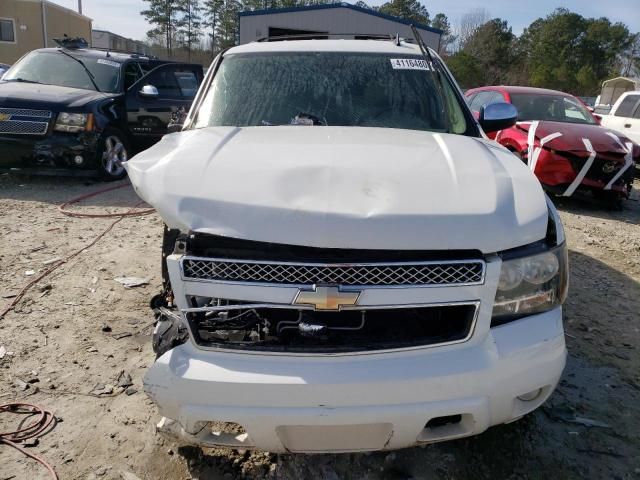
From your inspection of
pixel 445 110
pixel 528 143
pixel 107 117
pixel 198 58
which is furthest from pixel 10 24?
pixel 445 110

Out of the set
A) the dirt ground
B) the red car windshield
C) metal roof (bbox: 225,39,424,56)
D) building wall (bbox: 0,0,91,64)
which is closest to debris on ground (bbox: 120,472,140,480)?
the dirt ground

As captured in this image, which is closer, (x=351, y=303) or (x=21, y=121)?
(x=351, y=303)

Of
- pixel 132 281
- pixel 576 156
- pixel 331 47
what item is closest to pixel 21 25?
pixel 132 281

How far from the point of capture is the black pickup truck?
21.2 ft

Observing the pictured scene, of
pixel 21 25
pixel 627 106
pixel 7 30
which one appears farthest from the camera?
pixel 21 25

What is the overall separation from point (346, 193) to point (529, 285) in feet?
2.46

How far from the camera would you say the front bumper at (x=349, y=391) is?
1646 mm

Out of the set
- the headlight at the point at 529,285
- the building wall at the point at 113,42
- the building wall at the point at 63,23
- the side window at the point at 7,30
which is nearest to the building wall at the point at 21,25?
the side window at the point at 7,30

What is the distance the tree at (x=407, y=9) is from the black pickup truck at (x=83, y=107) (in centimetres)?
4993

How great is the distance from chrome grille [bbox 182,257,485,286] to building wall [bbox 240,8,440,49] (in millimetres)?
22184

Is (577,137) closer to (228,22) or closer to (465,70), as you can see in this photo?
(465,70)

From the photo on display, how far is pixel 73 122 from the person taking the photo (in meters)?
6.61

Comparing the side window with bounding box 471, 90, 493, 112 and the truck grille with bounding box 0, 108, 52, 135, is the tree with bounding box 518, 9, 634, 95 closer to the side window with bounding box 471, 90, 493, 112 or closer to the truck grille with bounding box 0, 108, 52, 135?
the side window with bounding box 471, 90, 493, 112

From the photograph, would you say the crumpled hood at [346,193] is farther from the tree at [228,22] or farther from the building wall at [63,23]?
the tree at [228,22]
